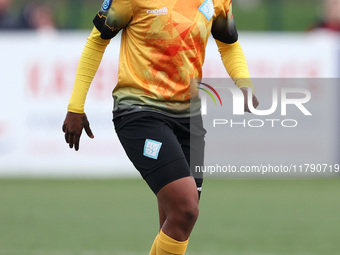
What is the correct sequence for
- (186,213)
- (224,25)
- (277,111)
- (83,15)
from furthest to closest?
(83,15) < (277,111) < (224,25) < (186,213)

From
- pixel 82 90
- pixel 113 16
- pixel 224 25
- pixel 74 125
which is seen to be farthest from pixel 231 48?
pixel 74 125

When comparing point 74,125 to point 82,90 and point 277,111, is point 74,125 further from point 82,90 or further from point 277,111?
point 277,111

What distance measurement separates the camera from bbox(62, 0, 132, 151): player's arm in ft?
15.6

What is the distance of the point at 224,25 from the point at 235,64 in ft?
0.93

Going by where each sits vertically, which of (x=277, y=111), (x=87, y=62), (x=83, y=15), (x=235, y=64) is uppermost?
(x=87, y=62)

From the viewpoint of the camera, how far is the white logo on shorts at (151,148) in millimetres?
4684

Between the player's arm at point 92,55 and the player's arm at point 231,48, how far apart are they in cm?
64

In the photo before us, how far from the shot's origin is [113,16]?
4.77m

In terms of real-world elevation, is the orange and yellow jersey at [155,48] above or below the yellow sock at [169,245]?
above

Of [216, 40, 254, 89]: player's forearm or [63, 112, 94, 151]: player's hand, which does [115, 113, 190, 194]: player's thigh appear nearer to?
[63, 112, 94, 151]: player's hand

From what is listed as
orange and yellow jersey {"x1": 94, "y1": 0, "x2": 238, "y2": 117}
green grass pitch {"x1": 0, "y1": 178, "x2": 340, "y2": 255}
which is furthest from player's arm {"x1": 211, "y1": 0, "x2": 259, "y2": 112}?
green grass pitch {"x1": 0, "y1": 178, "x2": 340, "y2": 255}

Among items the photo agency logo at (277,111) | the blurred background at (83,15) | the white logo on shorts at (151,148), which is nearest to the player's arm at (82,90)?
the white logo on shorts at (151,148)

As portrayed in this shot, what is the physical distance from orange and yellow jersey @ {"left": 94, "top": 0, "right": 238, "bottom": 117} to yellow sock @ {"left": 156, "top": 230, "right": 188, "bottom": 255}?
0.70 meters

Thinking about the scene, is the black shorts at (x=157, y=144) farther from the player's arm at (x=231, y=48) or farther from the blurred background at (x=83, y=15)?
the blurred background at (x=83, y=15)
